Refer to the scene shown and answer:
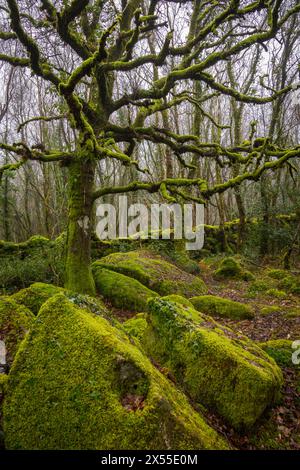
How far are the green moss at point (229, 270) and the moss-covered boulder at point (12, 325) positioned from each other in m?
10.2

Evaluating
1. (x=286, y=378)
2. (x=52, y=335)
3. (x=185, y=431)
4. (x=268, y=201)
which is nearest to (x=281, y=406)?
(x=286, y=378)

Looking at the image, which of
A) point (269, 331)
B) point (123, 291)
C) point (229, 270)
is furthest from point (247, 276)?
point (123, 291)

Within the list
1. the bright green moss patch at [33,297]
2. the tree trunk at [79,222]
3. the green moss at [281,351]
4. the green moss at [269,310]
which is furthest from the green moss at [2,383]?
the green moss at [269,310]

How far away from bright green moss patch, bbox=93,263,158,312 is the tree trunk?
88cm

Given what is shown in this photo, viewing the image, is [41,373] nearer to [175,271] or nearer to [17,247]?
[175,271]

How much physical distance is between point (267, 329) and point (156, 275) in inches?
152

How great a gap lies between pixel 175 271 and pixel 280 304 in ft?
11.5

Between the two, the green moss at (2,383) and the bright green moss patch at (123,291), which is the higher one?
the green moss at (2,383)

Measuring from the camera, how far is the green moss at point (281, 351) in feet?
17.9

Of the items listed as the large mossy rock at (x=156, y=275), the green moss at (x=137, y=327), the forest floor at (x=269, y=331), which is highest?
the large mossy rock at (x=156, y=275)

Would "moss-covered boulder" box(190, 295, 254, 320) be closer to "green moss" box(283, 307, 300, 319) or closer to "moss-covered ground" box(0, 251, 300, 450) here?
"moss-covered ground" box(0, 251, 300, 450)

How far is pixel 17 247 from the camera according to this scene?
12.4 m

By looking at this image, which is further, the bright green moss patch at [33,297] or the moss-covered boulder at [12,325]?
the bright green moss patch at [33,297]

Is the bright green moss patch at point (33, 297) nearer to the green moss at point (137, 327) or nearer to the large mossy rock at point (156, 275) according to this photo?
the green moss at point (137, 327)
